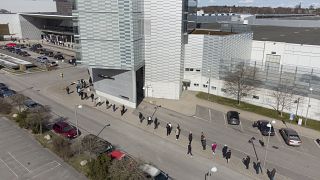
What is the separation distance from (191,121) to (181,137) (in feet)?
15.5

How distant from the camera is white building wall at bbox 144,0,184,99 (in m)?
38.0

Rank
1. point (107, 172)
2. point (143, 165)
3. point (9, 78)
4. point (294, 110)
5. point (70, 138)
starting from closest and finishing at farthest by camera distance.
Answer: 1. point (107, 172)
2. point (143, 165)
3. point (70, 138)
4. point (294, 110)
5. point (9, 78)

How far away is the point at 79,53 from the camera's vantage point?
122ft

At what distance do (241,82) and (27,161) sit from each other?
27.2 meters

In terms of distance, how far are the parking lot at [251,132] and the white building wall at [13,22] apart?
256 feet

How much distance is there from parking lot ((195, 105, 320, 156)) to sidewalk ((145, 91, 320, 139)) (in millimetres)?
817

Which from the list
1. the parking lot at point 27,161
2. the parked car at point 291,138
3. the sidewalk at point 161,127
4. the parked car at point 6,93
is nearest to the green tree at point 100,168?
the parking lot at point 27,161

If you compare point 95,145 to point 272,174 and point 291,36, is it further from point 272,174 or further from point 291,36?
point 291,36

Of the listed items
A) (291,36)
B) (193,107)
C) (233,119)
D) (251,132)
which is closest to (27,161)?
(193,107)

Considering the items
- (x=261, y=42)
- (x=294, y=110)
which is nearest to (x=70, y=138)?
(x=294, y=110)

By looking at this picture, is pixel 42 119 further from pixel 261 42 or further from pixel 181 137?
pixel 261 42

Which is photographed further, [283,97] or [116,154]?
[283,97]

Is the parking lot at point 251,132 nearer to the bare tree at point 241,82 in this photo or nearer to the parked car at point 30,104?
the bare tree at point 241,82

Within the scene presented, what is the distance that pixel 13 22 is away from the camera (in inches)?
3698
